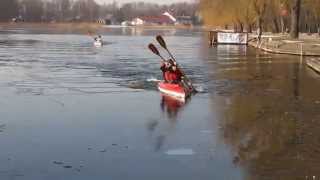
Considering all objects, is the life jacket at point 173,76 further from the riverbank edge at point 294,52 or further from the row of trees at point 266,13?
the row of trees at point 266,13

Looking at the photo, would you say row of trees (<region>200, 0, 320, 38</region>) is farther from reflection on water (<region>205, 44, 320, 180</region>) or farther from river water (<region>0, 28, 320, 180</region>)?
river water (<region>0, 28, 320, 180</region>)

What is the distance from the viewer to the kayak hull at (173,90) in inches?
1009

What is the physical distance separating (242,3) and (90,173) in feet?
230

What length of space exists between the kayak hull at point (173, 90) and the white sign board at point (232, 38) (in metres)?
50.5

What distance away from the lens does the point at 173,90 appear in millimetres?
26031

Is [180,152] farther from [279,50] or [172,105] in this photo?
[279,50]

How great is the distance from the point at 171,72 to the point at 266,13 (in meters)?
60.8

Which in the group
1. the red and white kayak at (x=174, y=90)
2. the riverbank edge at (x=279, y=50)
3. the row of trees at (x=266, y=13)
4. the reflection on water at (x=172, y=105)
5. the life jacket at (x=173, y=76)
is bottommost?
the riverbank edge at (x=279, y=50)

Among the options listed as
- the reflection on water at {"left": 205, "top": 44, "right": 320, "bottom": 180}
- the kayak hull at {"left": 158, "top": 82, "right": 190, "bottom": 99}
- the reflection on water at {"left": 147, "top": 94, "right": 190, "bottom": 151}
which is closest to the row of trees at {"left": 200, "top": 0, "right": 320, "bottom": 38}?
the reflection on water at {"left": 205, "top": 44, "right": 320, "bottom": 180}

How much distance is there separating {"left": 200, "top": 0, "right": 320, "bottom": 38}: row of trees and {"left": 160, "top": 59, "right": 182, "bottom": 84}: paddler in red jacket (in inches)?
1713

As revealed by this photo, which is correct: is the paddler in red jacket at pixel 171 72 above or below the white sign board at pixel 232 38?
above

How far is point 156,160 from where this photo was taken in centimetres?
1415

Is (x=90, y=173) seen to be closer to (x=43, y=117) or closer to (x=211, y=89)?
(x=43, y=117)

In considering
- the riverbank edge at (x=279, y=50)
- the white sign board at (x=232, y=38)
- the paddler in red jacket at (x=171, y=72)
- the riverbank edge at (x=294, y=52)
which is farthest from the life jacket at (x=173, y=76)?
the white sign board at (x=232, y=38)
